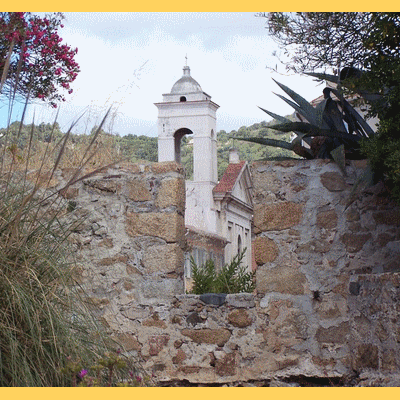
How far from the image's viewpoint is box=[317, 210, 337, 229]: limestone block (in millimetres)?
4555

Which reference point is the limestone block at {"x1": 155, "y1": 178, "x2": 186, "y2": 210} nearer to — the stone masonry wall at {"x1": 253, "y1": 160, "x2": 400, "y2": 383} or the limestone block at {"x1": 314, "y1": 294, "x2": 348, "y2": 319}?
the stone masonry wall at {"x1": 253, "y1": 160, "x2": 400, "y2": 383}

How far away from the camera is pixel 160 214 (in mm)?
4781

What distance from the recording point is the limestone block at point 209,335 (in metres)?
4.57

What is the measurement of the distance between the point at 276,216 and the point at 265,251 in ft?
0.76

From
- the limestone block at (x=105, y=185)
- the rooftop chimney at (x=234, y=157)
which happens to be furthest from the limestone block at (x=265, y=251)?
the rooftop chimney at (x=234, y=157)

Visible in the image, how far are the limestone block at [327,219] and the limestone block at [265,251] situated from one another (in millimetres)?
316

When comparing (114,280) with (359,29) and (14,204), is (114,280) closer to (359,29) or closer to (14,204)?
(14,204)

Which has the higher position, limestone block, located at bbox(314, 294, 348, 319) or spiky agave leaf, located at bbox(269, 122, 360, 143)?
spiky agave leaf, located at bbox(269, 122, 360, 143)

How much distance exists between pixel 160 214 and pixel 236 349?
3.24ft

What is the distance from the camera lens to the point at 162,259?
4742mm

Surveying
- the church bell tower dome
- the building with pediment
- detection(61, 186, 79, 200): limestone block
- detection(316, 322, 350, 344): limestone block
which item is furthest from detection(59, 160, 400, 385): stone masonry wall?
the church bell tower dome

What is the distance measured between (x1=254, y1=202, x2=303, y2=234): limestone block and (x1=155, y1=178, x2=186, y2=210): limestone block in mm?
513

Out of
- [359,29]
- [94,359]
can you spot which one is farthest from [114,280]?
[359,29]

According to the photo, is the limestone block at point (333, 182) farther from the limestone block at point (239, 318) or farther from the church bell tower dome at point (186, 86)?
the church bell tower dome at point (186, 86)
